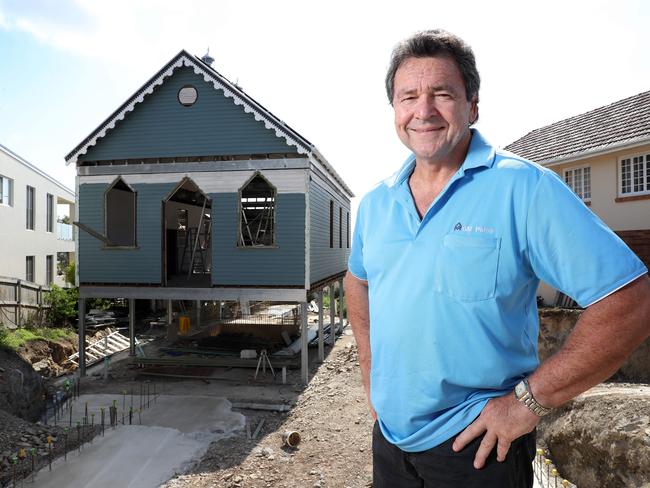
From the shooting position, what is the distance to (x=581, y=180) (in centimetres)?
1694

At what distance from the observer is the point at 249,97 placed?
45.1ft

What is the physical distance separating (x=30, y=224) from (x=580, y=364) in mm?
30123

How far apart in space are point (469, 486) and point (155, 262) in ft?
44.6

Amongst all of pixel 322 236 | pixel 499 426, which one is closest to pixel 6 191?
pixel 322 236

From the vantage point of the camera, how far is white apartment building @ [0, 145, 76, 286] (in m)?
23.4

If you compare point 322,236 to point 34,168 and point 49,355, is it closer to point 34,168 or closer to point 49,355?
point 49,355

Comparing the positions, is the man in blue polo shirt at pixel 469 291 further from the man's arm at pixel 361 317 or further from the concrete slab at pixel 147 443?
the concrete slab at pixel 147 443

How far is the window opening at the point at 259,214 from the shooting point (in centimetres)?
1570

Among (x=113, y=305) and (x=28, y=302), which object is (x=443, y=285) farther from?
(x=113, y=305)

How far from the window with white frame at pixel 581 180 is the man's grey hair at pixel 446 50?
1675cm

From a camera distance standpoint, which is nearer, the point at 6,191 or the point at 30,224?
the point at 6,191

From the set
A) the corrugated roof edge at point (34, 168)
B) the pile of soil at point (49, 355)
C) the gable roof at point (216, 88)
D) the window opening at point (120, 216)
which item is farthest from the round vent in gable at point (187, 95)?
the corrugated roof edge at point (34, 168)

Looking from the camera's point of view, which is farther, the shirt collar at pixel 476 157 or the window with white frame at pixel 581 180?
the window with white frame at pixel 581 180

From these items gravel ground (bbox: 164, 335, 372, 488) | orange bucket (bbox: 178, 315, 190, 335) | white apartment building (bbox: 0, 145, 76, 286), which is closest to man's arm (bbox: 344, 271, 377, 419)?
gravel ground (bbox: 164, 335, 372, 488)
